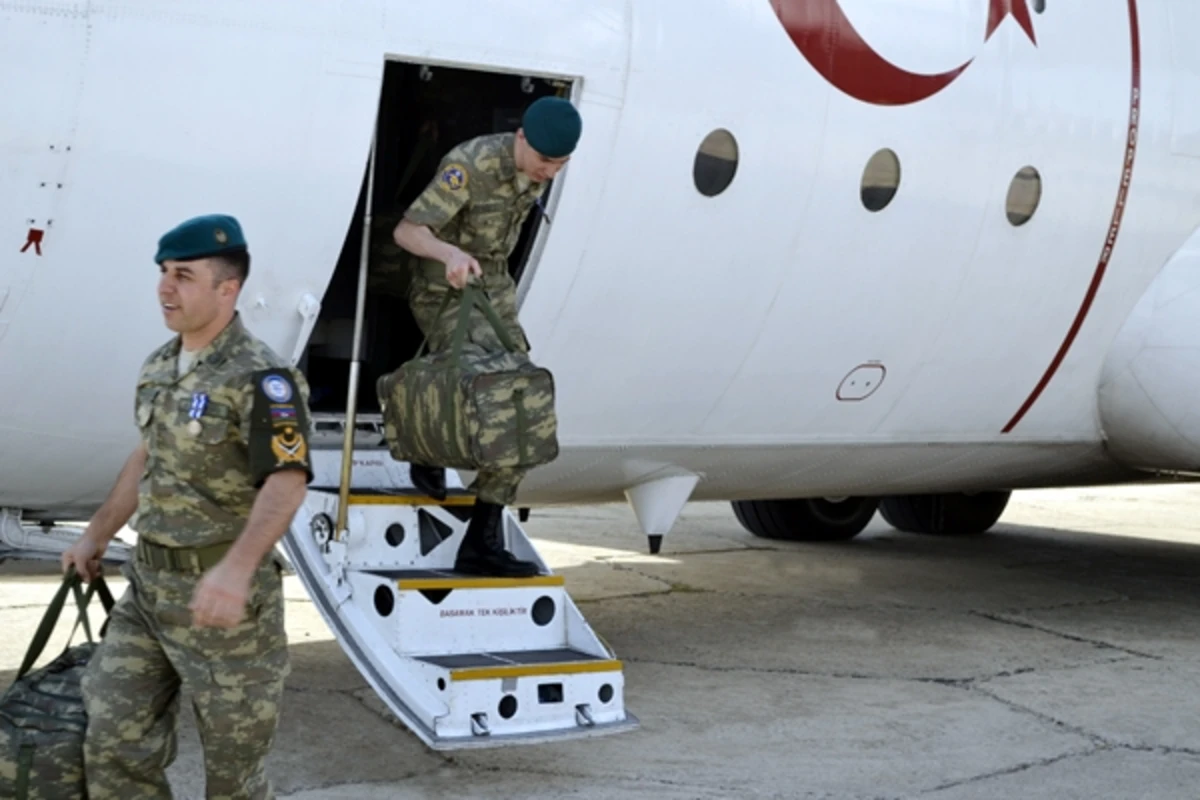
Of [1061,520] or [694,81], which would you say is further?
[1061,520]

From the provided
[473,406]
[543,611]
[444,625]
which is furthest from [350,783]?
[473,406]

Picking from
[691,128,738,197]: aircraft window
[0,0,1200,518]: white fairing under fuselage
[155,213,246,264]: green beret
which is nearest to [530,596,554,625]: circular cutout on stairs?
[0,0,1200,518]: white fairing under fuselage

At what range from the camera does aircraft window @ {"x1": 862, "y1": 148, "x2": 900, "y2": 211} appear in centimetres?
752

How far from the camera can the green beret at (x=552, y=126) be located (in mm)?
5832

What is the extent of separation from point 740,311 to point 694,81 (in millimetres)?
1058

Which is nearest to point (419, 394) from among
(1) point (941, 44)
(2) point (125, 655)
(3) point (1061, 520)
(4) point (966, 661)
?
(2) point (125, 655)

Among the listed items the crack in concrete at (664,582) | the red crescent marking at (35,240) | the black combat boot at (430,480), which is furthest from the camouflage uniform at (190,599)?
the crack in concrete at (664,582)

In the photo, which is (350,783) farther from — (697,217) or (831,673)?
(831,673)

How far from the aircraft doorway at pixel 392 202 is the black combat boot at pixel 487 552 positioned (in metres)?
1.39

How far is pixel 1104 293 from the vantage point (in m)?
8.66

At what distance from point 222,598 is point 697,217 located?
3.54m

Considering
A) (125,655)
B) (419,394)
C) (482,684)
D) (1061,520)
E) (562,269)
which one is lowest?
(1061,520)

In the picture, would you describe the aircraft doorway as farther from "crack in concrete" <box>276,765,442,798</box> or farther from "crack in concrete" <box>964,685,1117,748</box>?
"crack in concrete" <box>964,685,1117,748</box>

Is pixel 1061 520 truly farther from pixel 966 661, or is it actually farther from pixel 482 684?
pixel 482 684
